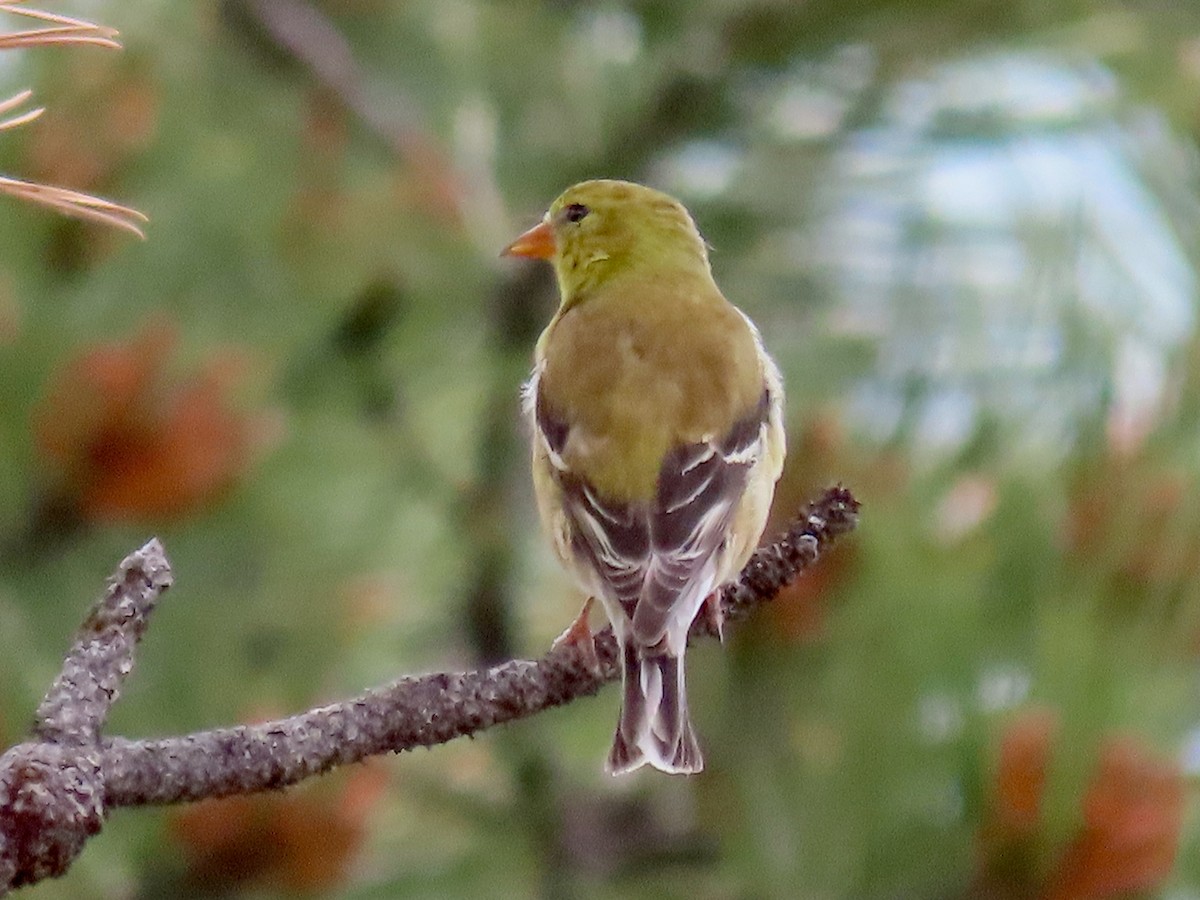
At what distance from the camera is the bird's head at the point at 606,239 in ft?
7.86

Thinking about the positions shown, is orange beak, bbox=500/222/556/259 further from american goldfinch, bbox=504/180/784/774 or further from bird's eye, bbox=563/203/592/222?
american goldfinch, bbox=504/180/784/774

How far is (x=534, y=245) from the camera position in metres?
2.40

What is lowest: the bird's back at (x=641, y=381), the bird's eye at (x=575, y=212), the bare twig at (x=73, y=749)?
the bare twig at (x=73, y=749)

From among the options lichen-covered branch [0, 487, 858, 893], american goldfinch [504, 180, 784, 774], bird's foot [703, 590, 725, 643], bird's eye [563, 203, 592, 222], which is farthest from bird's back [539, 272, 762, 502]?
lichen-covered branch [0, 487, 858, 893]

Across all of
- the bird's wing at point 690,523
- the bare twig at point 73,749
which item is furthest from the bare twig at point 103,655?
the bird's wing at point 690,523

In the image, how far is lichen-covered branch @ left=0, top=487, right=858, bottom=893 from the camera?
906 millimetres

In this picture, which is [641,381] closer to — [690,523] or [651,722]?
[690,523]

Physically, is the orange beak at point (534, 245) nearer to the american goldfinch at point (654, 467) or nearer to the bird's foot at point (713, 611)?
the american goldfinch at point (654, 467)

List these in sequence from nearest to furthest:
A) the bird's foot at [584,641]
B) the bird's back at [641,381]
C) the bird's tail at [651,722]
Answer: the bird's foot at [584,641], the bird's tail at [651,722], the bird's back at [641,381]

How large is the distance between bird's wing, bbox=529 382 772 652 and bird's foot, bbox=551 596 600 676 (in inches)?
1.9

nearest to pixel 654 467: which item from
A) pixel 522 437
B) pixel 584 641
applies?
pixel 584 641

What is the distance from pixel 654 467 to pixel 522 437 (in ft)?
2.59

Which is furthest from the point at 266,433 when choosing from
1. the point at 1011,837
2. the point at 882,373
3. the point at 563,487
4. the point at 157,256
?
the point at 1011,837

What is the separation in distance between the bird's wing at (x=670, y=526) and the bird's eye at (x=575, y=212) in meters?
0.55
